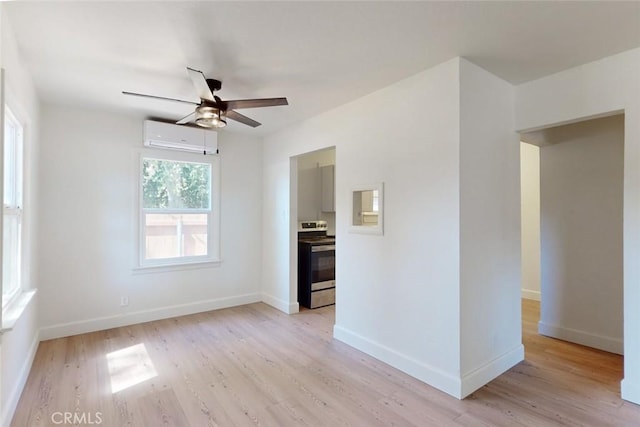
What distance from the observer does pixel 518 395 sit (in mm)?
2426

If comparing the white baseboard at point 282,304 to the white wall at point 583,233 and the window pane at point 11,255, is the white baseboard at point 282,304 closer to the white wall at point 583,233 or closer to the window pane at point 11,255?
the window pane at point 11,255

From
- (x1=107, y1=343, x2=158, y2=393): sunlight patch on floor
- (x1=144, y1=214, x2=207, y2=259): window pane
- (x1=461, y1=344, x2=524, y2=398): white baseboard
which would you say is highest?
(x1=144, y1=214, x2=207, y2=259): window pane

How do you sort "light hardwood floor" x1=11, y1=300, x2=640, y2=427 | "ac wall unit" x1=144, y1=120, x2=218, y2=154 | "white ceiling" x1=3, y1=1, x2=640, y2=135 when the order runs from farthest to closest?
1. "ac wall unit" x1=144, y1=120, x2=218, y2=154
2. "light hardwood floor" x1=11, y1=300, x2=640, y2=427
3. "white ceiling" x1=3, y1=1, x2=640, y2=135

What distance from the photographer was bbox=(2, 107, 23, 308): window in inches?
95.9

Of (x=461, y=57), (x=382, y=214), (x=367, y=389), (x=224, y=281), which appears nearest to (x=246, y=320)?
(x=224, y=281)

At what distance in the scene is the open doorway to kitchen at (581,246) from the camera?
315 centimetres

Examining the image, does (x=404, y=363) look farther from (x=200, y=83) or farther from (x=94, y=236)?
(x=94, y=236)

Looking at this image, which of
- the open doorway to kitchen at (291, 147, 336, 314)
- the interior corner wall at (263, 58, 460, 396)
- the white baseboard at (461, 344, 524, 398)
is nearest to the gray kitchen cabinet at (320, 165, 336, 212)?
the open doorway to kitchen at (291, 147, 336, 314)

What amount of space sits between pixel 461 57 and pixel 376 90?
82 cm

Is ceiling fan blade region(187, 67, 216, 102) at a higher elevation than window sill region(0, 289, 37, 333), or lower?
higher

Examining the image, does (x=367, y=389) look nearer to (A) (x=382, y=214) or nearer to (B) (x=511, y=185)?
(A) (x=382, y=214)

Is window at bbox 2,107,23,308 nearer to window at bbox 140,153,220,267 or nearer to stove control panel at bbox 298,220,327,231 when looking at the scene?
Result: window at bbox 140,153,220,267

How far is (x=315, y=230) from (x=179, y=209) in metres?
2.16

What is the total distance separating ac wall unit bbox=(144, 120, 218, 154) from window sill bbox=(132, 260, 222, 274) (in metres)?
1.53
